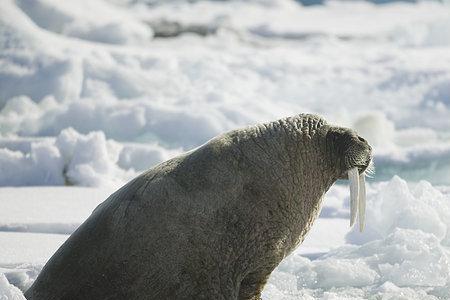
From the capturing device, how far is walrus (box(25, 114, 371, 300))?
426cm

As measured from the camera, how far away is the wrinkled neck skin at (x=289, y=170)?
4.54 meters

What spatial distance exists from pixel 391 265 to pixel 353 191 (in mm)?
1383

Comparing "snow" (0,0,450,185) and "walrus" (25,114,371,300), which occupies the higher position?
"walrus" (25,114,371,300)

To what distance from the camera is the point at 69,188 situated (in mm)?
8195

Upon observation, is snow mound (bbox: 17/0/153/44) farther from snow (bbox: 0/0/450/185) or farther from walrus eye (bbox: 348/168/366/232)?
walrus eye (bbox: 348/168/366/232)

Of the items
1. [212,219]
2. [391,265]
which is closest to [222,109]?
[391,265]

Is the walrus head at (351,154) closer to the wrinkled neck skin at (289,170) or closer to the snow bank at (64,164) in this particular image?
the wrinkled neck skin at (289,170)

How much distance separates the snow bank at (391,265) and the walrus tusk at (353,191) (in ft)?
2.64

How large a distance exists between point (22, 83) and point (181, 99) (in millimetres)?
2105

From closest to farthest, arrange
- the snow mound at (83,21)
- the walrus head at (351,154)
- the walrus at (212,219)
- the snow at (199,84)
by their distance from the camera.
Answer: the walrus at (212,219), the walrus head at (351,154), the snow at (199,84), the snow mound at (83,21)

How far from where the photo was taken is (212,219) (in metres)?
4.36

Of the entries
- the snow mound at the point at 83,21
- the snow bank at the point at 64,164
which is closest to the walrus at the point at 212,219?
the snow bank at the point at 64,164

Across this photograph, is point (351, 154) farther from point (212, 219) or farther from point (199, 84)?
point (199, 84)

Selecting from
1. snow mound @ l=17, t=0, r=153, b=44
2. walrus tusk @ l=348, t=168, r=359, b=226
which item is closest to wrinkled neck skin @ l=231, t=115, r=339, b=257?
walrus tusk @ l=348, t=168, r=359, b=226
